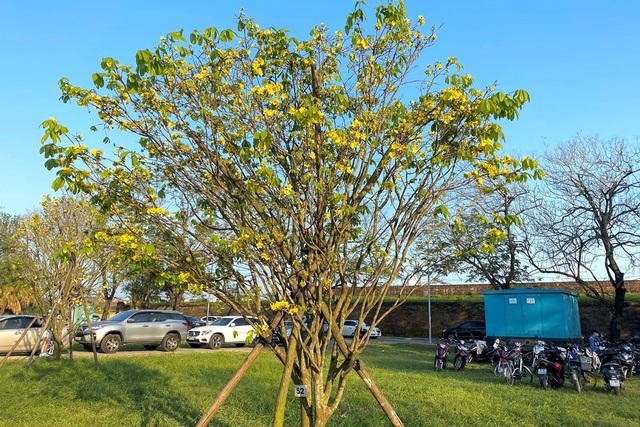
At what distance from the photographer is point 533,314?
64.7ft

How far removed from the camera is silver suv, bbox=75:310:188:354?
18688mm

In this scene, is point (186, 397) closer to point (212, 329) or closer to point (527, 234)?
point (212, 329)

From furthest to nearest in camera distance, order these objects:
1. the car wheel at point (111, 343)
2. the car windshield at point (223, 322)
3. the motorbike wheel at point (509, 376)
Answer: the car windshield at point (223, 322) → the car wheel at point (111, 343) → the motorbike wheel at point (509, 376)

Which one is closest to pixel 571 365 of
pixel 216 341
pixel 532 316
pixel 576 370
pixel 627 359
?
pixel 576 370

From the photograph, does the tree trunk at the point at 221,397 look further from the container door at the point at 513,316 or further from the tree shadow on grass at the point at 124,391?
the container door at the point at 513,316

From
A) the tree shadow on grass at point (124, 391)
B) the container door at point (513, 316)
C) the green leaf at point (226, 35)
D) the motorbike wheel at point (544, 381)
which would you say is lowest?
the tree shadow on grass at point (124, 391)

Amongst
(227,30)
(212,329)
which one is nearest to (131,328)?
(212,329)

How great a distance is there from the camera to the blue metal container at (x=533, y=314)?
19438 millimetres

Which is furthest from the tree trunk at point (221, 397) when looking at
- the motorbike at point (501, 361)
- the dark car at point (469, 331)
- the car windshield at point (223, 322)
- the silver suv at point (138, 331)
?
the dark car at point (469, 331)

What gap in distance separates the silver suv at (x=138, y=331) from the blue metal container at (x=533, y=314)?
11.7 metres

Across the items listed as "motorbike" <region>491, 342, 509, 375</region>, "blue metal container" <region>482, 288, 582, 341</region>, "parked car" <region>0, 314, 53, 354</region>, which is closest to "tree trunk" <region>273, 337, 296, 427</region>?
"motorbike" <region>491, 342, 509, 375</region>

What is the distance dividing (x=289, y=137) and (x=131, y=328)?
16.8 meters

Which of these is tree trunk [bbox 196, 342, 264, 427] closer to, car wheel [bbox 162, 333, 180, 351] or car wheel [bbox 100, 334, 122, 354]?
car wheel [bbox 100, 334, 122, 354]

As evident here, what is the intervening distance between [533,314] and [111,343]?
14.8m
